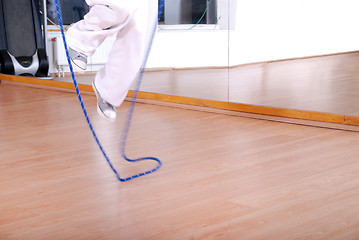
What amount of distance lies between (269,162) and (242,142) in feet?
1.45

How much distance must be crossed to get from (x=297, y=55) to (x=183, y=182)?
1428 mm

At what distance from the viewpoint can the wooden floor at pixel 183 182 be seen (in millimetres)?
1596

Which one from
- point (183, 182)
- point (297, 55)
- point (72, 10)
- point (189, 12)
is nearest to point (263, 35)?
point (297, 55)

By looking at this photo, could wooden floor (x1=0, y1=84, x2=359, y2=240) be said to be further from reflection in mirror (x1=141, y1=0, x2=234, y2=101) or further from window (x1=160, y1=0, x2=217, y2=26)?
window (x1=160, y1=0, x2=217, y2=26)

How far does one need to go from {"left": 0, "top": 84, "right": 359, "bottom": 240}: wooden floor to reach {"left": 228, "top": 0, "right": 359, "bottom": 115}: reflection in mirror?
0.80 feet

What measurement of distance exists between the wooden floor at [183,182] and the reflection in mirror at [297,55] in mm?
244

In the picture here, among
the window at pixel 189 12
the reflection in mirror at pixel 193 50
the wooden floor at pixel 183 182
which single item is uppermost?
the window at pixel 189 12

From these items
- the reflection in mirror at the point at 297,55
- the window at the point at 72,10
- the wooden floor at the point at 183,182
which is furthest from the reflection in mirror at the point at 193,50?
the window at the point at 72,10

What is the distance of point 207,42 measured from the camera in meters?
3.72

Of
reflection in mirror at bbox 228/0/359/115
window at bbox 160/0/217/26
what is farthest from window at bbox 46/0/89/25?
reflection in mirror at bbox 228/0/359/115

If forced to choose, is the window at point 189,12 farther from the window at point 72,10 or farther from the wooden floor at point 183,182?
the window at point 72,10

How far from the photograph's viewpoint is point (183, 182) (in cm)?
210

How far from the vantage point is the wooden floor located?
1596 millimetres

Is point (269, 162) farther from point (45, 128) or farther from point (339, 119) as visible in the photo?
point (45, 128)
